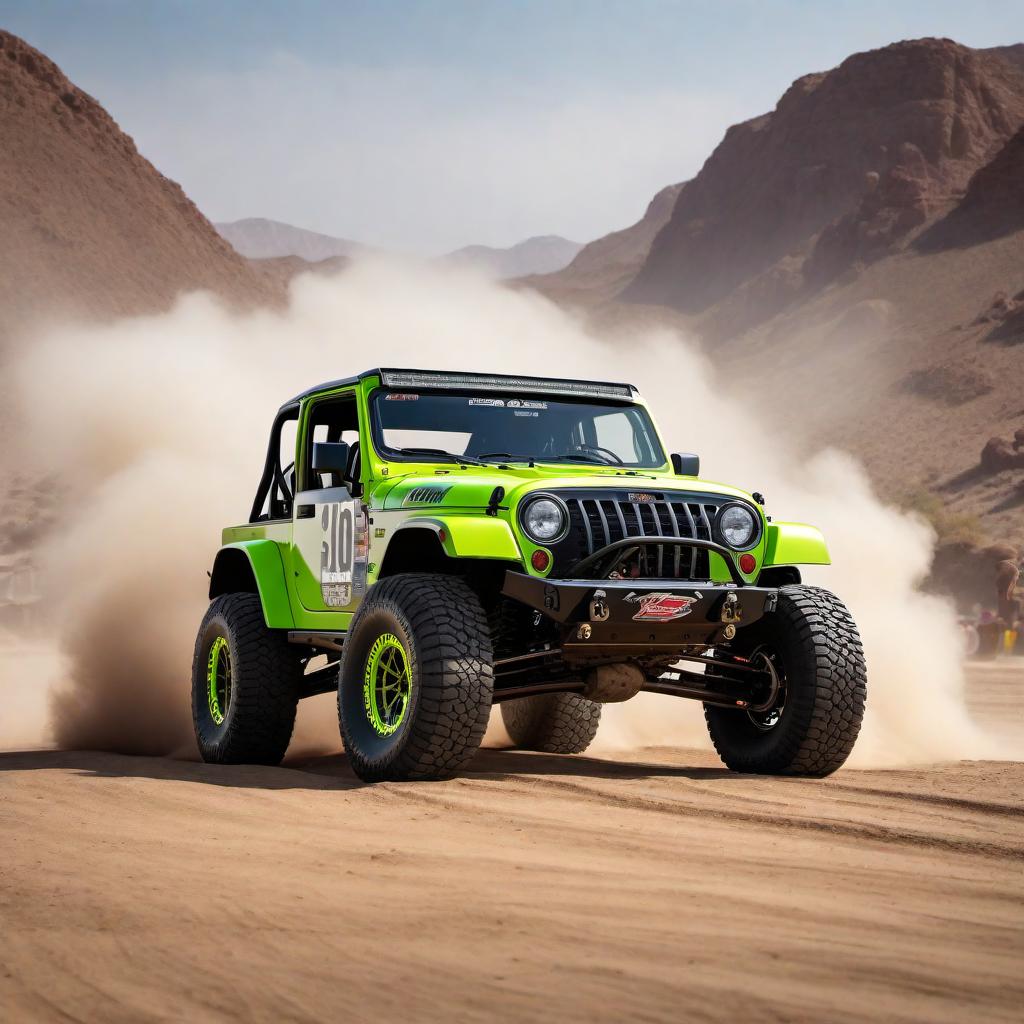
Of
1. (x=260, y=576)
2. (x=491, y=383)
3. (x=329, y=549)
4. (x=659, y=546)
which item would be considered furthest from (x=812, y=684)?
(x=260, y=576)

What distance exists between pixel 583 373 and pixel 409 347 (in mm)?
3674

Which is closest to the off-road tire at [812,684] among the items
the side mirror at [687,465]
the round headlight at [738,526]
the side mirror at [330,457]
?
the round headlight at [738,526]

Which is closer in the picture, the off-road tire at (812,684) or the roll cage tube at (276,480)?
the off-road tire at (812,684)

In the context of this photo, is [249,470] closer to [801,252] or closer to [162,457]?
[162,457]

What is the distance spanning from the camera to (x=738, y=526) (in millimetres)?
8352

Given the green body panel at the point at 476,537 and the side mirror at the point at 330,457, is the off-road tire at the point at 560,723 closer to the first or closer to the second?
the side mirror at the point at 330,457

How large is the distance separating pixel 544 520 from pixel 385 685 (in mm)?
1267

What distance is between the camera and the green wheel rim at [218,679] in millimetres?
10164

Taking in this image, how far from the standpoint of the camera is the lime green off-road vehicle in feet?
25.2

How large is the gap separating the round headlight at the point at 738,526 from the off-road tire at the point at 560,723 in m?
2.92

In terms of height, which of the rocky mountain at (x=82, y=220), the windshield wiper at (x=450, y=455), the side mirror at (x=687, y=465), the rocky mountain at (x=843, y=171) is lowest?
the windshield wiper at (x=450, y=455)

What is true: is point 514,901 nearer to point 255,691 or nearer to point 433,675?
point 433,675

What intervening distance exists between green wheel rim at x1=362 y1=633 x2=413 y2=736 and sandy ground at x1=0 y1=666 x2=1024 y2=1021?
38 centimetres

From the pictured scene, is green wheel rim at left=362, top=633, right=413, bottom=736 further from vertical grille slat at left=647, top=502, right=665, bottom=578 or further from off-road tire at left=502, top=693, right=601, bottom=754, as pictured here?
off-road tire at left=502, top=693, right=601, bottom=754
